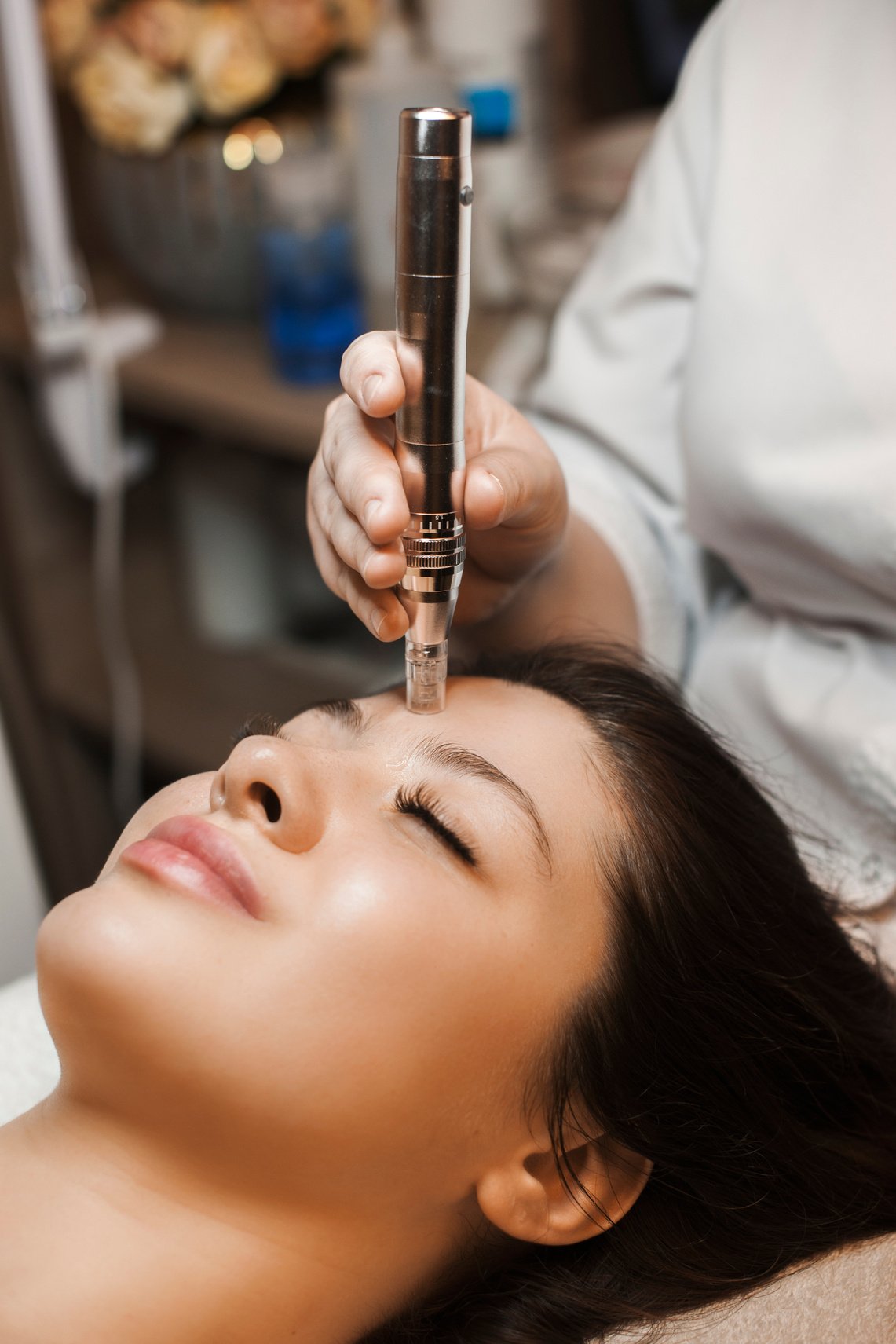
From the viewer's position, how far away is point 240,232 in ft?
4.31

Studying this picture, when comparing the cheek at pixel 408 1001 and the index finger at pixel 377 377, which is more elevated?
the index finger at pixel 377 377

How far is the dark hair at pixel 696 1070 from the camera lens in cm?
64

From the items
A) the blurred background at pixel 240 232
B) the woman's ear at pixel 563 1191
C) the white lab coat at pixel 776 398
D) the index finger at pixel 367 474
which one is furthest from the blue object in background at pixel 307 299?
the woman's ear at pixel 563 1191

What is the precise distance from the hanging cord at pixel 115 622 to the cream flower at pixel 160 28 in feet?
1.16

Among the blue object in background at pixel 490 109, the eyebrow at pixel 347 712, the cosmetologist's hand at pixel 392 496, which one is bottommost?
the eyebrow at pixel 347 712

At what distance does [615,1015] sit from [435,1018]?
10 cm

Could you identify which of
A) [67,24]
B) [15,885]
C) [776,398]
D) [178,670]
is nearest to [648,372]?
[776,398]

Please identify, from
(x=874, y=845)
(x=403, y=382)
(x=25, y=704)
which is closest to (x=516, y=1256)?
(x=874, y=845)

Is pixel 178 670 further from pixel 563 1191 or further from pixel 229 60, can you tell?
pixel 563 1191

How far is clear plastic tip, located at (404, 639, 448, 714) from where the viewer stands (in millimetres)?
634

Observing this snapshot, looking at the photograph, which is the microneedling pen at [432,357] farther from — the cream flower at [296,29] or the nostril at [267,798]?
the cream flower at [296,29]

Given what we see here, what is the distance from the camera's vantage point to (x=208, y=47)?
1220mm

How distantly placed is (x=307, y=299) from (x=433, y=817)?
775 millimetres

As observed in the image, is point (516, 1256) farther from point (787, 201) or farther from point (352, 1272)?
point (787, 201)
